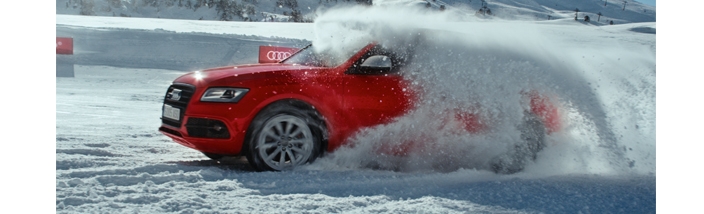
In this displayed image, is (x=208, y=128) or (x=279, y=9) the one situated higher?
(x=279, y=9)

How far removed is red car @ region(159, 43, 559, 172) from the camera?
513 cm

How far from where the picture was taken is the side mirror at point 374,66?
551 cm

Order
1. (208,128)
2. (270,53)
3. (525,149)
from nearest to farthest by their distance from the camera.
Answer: (208,128), (525,149), (270,53)

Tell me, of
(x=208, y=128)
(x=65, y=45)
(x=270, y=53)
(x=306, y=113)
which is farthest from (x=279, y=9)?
(x=208, y=128)

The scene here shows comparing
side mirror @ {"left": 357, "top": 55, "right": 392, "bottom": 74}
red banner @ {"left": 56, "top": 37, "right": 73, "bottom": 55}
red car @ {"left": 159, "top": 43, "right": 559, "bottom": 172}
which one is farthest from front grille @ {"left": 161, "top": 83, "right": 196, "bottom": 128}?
red banner @ {"left": 56, "top": 37, "right": 73, "bottom": 55}

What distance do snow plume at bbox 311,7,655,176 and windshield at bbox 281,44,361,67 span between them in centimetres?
9

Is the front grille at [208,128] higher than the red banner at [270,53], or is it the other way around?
the red banner at [270,53]

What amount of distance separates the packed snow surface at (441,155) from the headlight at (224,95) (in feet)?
1.94

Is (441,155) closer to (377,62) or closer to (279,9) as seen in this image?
(377,62)

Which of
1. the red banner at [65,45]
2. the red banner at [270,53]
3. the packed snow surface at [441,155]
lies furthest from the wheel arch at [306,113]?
the red banner at [270,53]

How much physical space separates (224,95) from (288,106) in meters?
0.53

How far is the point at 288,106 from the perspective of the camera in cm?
525

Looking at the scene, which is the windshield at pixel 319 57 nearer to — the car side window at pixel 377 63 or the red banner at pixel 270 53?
the car side window at pixel 377 63
